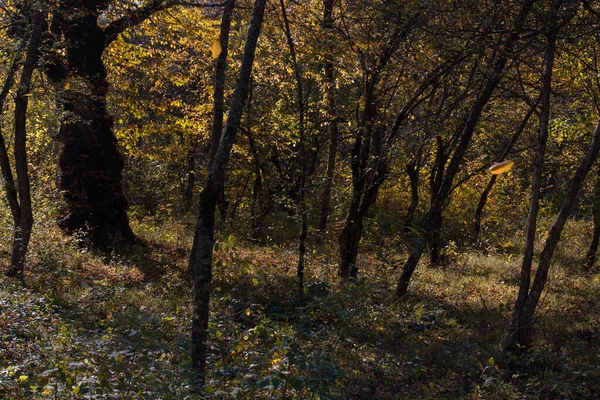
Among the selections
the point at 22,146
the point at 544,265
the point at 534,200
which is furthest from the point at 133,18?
the point at 544,265

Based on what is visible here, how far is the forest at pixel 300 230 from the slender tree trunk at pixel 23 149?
4cm

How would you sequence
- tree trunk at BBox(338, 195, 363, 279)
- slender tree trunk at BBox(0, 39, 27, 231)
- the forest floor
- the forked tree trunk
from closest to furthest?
the forest floor
the forked tree trunk
slender tree trunk at BBox(0, 39, 27, 231)
tree trunk at BBox(338, 195, 363, 279)

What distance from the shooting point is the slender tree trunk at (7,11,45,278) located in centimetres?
782

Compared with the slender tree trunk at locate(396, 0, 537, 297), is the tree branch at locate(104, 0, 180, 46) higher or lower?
higher

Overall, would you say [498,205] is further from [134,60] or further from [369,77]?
[134,60]

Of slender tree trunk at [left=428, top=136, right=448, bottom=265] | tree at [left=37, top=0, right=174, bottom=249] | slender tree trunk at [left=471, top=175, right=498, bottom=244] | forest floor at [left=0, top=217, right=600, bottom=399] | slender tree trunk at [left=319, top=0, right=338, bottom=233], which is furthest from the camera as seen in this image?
slender tree trunk at [left=471, top=175, right=498, bottom=244]

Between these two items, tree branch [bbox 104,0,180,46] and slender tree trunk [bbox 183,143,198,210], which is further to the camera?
slender tree trunk [bbox 183,143,198,210]

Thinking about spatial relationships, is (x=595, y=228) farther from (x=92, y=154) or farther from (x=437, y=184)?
(x=92, y=154)

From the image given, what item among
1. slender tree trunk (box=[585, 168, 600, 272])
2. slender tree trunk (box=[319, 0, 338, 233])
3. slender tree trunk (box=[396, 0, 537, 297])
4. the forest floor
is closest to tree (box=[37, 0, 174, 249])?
the forest floor

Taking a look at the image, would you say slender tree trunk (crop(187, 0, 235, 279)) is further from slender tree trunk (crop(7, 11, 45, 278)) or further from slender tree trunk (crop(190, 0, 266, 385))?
slender tree trunk (crop(7, 11, 45, 278))

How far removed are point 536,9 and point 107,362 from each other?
6743mm

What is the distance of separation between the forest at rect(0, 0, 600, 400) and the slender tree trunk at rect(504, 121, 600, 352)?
0.03 meters

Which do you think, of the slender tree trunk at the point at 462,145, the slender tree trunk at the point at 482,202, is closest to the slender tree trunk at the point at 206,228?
the slender tree trunk at the point at 462,145

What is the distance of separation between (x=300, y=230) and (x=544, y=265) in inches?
216
